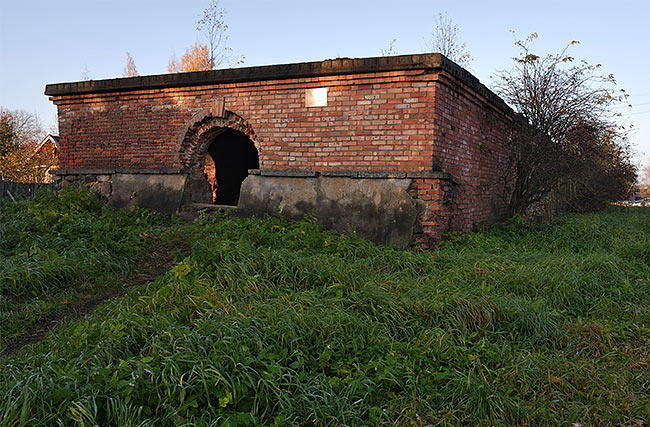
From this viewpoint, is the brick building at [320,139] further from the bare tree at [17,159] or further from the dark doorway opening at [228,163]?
the bare tree at [17,159]

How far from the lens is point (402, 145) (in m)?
7.27

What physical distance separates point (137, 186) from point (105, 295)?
4.76 meters

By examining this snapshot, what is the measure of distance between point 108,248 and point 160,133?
12.4 ft

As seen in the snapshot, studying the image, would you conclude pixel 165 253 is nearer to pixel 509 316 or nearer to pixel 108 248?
pixel 108 248

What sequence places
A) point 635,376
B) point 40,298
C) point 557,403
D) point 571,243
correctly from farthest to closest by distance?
point 571,243, point 40,298, point 635,376, point 557,403

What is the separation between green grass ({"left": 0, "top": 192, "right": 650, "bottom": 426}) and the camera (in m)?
2.62

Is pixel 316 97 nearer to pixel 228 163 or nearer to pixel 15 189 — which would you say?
pixel 228 163

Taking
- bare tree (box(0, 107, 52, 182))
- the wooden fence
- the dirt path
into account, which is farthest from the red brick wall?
bare tree (box(0, 107, 52, 182))

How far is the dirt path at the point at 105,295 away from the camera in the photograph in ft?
13.5

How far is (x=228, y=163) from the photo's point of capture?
1323 centimetres

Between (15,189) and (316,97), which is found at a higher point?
(316,97)

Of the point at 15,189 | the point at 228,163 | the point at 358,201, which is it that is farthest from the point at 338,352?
the point at 15,189

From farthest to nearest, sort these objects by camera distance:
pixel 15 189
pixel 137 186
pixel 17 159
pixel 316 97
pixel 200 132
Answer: pixel 17 159, pixel 15 189, pixel 137 186, pixel 200 132, pixel 316 97

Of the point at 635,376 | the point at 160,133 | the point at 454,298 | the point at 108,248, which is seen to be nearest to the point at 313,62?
the point at 160,133
